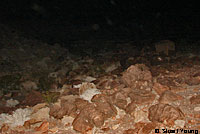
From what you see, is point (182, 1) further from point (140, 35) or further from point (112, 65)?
point (112, 65)

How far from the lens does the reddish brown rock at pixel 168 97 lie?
3.81 metres

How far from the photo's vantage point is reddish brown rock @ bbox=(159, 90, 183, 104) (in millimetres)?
3812

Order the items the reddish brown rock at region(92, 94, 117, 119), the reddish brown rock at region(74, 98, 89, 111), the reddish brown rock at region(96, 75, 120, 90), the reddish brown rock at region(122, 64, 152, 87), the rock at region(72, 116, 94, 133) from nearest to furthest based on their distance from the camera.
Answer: the rock at region(72, 116, 94, 133) < the reddish brown rock at region(92, 94, 117, 119) < the reddish brown rock at region(74, 98, 89, 111) < the reddish brown rock at region(122, 64, 152, 87) < the reddish brown rock at region(96, 75, 120, 90)

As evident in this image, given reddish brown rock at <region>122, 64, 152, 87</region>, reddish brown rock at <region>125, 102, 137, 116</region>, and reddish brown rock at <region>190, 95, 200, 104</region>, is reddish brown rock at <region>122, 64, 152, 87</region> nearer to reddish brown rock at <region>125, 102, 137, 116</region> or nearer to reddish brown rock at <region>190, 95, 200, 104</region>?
reddish brown rock at <region>125, 102, 137, 116</region>

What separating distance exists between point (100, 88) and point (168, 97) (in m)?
1.40

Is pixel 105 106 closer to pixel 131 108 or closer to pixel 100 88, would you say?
pixel 131 108

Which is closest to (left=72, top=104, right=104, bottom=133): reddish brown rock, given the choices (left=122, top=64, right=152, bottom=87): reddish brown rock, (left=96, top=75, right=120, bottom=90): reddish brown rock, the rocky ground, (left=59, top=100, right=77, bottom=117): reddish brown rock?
the rocky ground

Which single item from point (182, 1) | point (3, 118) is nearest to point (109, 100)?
point (3, 118)

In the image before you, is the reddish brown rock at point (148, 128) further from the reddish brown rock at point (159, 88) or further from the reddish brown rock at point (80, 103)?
the reddish brown rock at point (80, 103)

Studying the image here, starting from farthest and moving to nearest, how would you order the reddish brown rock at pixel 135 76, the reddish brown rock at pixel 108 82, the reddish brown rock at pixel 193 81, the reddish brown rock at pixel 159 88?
the reddish brown rock at pixel 108 82, the reddish brown rock at pixel 135 76, the reddish brown rock at pixel 193 81, the reddish brown rock at pixel 159 88

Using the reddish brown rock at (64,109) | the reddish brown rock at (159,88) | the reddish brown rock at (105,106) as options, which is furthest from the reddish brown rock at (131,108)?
the reddish brown rock at (64,109)

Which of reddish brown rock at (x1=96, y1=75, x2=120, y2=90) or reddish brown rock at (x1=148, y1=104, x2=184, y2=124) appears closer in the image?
reddish brown rock at (x1=148, y1=104, x2=184, y2=124)

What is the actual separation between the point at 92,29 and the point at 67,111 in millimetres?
5117

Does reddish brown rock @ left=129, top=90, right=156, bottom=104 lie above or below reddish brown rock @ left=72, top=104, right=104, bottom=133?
above
